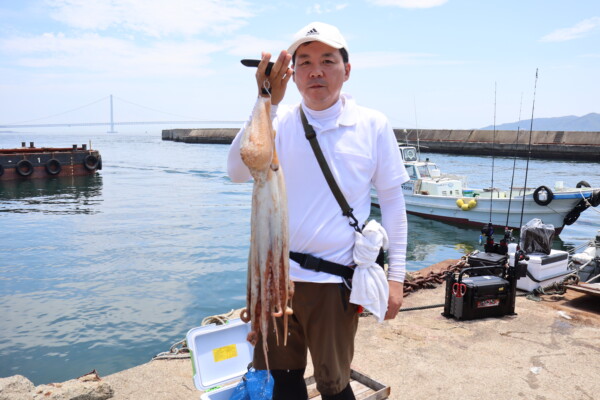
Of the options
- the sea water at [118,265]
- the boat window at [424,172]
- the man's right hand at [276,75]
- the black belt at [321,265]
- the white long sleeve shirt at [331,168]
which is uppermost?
the man's right hand at [276,75]

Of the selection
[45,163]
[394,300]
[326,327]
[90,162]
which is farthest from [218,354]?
[90,162]

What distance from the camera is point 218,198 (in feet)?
96.7

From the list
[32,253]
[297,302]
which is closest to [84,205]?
[32,253]

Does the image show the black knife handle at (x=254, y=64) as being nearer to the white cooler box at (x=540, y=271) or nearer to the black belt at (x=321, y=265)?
the black belt at (x=321, y=265)

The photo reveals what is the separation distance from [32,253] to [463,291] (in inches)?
594

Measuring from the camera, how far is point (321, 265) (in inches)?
90.3

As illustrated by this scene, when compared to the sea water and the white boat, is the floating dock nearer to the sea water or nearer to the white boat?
the sea water

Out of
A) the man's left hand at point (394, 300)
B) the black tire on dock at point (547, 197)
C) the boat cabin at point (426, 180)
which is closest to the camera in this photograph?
the man's left hand at point (394, 300)

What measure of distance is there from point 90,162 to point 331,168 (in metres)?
40.1

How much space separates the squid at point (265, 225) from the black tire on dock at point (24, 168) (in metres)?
38.3

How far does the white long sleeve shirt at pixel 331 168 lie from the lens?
227 centimetres

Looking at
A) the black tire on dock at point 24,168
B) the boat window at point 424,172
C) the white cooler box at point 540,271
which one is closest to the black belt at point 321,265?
the white cooler box at point 540,271

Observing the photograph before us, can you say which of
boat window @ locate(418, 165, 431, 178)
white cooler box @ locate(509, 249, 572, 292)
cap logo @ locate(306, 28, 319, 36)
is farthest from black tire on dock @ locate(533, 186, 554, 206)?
cap logo @ locate(306, 28, 319, 36)

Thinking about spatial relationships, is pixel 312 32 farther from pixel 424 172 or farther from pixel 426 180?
pixel 424 172
